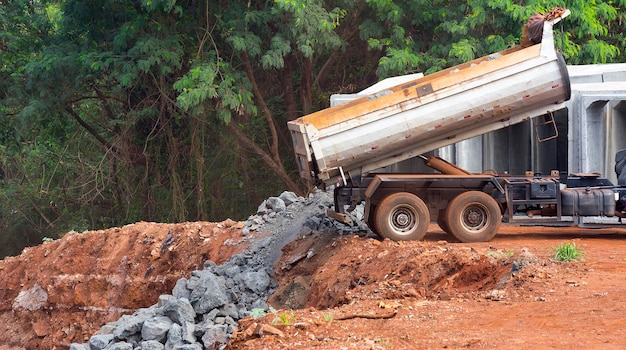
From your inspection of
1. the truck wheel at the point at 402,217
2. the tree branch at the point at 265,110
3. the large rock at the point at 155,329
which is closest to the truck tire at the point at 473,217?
the truck wheel at the point at 402,217

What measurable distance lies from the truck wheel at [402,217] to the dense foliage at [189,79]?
7.19m

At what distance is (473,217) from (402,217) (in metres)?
1.23

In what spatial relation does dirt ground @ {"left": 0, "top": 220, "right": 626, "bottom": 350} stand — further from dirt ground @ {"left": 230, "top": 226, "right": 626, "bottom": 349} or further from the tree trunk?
the tree trunk

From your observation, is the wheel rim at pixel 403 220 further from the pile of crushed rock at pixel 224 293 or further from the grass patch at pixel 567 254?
the grass patch at pixel 567 254

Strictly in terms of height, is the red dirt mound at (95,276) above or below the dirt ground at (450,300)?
below

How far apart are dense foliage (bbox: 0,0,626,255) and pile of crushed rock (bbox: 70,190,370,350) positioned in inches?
177

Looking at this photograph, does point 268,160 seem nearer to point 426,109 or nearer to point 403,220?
point 403,220

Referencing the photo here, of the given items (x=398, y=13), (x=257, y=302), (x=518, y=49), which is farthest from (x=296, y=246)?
(x=398, y=13)

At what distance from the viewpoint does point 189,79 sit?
20562 mm

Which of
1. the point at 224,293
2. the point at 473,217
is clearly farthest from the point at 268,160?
the point at 224,293

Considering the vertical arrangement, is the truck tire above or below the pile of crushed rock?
above

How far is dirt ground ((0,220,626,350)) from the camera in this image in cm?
862

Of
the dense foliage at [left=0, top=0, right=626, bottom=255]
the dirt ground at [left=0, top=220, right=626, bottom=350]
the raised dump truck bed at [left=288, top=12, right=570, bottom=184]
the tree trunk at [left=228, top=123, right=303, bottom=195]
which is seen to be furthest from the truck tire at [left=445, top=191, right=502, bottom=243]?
the tree trunk at [left=228, top=123, right=303, bottom=195]

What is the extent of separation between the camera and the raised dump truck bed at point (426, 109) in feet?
45.0
